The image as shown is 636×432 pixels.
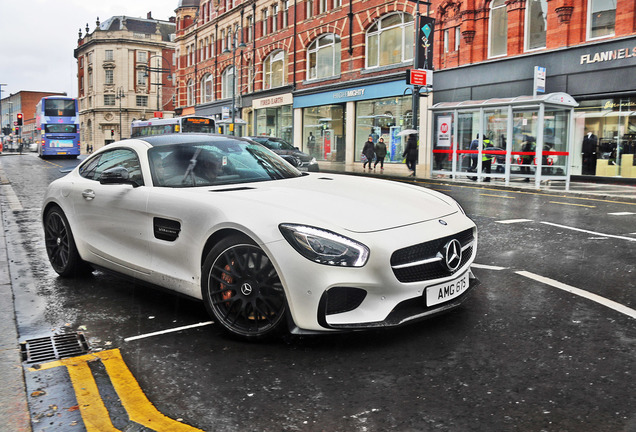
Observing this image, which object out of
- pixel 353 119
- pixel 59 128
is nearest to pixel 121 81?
pixel 59 128

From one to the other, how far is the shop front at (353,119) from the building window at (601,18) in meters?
8.33

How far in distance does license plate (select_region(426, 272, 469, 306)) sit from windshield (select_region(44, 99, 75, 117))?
144 ft

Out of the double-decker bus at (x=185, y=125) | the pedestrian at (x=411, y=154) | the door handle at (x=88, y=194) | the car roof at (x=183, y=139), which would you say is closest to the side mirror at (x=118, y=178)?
the car roof at (x=183, y=139)

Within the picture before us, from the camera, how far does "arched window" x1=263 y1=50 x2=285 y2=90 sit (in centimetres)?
4282

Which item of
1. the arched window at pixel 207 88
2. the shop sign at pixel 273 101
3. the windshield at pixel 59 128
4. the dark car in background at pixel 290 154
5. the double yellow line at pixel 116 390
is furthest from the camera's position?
the arched window at pixel 207 88

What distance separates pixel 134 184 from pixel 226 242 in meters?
1.35

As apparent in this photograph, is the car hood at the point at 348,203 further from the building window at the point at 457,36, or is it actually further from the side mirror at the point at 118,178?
the building window at the point at 457,36

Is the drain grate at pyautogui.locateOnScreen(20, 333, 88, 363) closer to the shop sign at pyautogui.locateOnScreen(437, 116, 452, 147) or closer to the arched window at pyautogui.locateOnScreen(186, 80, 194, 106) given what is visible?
the shop sign at pyautogui.locateOnScreen(437, 116, 452, 147)

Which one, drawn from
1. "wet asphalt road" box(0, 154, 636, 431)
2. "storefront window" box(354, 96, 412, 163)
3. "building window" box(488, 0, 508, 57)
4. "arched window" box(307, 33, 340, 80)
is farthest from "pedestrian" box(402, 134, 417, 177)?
"wet asphalt road" box(0, 154, 636, 431)

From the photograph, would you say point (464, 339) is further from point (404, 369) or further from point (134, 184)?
point (134, 184)

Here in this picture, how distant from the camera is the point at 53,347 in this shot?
12.9 feet

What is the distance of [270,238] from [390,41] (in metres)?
30.4

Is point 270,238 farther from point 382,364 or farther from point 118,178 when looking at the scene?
point 118,178

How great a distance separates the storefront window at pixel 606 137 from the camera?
2058 centimetres
